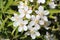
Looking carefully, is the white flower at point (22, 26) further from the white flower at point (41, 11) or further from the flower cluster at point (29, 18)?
the white flower at point (41, 11)

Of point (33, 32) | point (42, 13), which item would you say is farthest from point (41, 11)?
point (33, 32)

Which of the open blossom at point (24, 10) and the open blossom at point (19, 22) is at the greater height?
the open blossom at point (24, 10)

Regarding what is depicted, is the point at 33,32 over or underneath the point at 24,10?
underneath

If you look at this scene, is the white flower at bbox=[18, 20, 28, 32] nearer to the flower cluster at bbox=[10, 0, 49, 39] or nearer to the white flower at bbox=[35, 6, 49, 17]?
the flower cluster at bbox=[10, 0, 49, 39]

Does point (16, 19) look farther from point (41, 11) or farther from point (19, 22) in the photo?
point (41, 11)

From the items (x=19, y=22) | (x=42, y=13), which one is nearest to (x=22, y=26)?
(x=19, y=22)

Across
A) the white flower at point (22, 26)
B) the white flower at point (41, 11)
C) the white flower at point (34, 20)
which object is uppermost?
the white flower at point (41, 11)

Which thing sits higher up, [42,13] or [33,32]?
[42,13]

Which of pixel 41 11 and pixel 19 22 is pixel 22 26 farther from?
pixel 41 11

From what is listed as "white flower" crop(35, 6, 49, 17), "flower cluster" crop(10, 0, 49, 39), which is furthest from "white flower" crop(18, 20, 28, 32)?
"white flower" crop(35, 6, 49, 17)

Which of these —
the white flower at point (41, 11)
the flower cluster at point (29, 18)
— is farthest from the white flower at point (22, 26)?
the white flower at point (41, 11)
